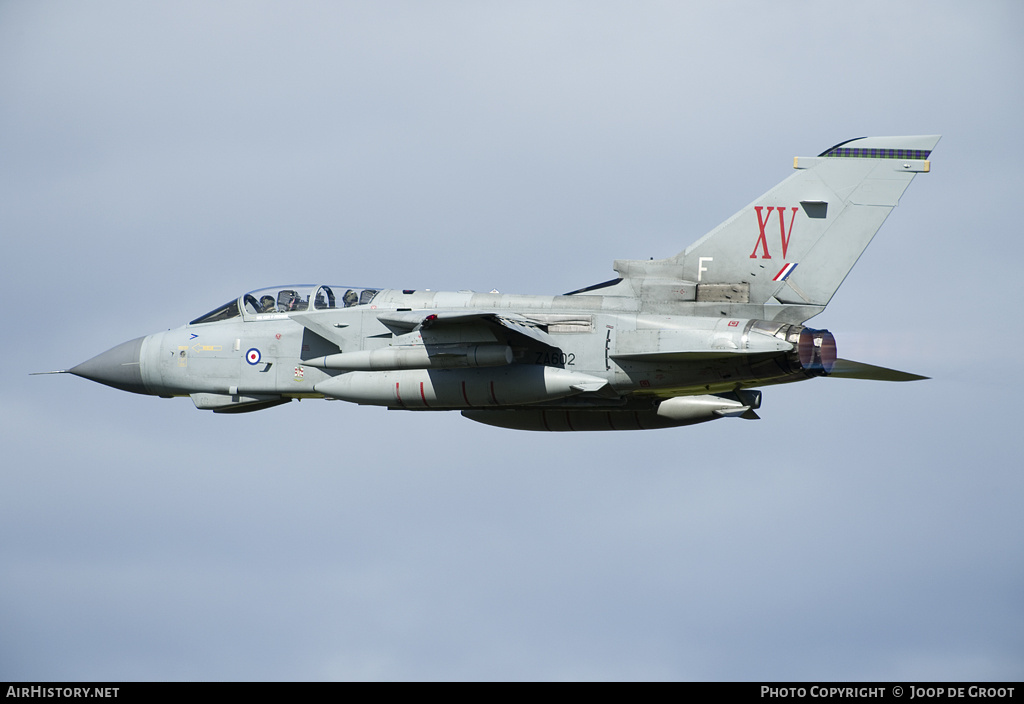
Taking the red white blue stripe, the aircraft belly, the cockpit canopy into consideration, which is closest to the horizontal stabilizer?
the red white blue stripe

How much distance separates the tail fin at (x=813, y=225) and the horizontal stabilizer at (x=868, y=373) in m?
1.17

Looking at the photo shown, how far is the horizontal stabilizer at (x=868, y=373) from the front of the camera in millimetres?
29031

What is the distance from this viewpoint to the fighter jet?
28609mm

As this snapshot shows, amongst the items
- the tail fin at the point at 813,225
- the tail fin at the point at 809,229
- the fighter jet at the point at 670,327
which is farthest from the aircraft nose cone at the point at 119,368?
the tail fin at the point at 813,225

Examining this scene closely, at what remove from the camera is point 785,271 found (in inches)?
1147

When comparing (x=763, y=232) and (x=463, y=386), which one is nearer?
(x=463, y=386)

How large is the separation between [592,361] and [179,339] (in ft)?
27.8

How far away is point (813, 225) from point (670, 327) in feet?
10.4

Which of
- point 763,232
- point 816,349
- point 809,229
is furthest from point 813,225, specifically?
point 816,349

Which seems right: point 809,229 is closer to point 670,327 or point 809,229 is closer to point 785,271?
point 785,271

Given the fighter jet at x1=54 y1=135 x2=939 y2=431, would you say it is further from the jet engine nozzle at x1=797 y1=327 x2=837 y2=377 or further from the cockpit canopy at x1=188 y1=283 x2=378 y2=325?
the cockpit canopy at x1=188 y1=283 x2=378 y2=325

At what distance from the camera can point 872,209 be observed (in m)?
29.0
